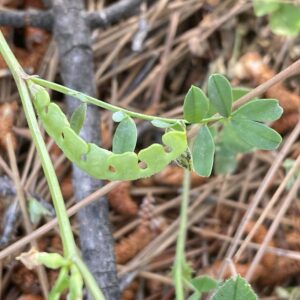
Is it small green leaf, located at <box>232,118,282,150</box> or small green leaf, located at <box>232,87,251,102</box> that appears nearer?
small green leaf, located at <box>232,118,282,150</box>

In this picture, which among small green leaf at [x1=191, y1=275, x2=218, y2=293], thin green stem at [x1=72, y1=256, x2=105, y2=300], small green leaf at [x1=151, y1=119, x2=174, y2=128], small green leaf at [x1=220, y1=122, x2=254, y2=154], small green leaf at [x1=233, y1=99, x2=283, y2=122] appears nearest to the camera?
thin green stem at [x1=72, y1=256, x2=105, y2=300]

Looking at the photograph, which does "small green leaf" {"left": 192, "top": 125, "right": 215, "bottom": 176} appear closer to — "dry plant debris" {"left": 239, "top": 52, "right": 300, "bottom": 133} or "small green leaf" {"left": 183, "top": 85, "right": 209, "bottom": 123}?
"small green leaf" {"left": 183, "top": 85, "right": 209, "bottom": 123}

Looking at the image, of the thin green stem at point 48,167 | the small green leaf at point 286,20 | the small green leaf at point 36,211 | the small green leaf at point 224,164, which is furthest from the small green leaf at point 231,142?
the thin green stem at point 48,167

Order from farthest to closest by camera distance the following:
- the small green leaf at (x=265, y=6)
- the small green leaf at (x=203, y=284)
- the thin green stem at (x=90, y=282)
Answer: the small green leaf at (x=265, y=6)
the small green leaf at (x=203, y=284)
the thin green stem at (x=90, y=282)

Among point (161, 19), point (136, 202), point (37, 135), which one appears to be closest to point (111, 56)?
point (161, 19)

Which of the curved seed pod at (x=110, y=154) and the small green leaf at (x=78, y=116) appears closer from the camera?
the curved seed pod at (x=110, y=154)

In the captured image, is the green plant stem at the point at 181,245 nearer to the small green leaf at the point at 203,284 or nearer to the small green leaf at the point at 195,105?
the small green leaf at the point at 203,284

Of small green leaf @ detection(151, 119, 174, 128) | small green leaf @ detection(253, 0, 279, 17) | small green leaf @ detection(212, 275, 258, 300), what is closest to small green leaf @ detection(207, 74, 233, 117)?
small green leaf @ detection(151, 119, 174, 128)
